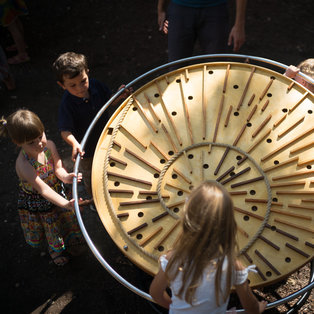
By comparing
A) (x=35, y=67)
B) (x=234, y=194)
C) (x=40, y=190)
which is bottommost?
(x=234, y=194)

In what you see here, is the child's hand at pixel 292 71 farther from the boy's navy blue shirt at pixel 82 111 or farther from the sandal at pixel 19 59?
the sandal at pixel 19 59

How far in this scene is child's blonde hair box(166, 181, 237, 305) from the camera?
1713mm

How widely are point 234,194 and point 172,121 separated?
2.42 ft

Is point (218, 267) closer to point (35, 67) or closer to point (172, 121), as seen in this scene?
point (172, 121)

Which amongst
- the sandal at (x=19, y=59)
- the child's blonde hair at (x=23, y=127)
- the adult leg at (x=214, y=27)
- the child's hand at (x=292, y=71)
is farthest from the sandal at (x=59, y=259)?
the sandal at (x=19, y=59)

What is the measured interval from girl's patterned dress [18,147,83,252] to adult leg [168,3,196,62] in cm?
171

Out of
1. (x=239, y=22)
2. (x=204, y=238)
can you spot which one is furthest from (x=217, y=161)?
(x=239, y=22)

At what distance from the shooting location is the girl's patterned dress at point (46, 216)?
9.65ft

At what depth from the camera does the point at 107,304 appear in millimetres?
3283

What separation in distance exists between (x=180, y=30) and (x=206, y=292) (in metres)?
2.61

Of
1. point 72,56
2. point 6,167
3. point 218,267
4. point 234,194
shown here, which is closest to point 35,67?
point 6,167

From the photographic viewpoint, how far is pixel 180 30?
3604 millimetres

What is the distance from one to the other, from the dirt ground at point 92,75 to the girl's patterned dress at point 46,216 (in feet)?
1.27

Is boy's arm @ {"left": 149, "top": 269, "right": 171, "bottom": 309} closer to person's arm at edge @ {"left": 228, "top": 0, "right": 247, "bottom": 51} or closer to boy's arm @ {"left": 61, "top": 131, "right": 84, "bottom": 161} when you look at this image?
boy's arm @ {"left": 61, "top": 131, "right": 84, "bottom": 161}
